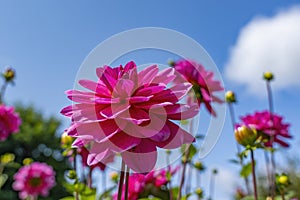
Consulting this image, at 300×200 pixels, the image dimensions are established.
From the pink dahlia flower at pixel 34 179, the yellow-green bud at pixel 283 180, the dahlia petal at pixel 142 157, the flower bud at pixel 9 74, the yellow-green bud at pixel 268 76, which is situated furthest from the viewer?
the pink dahlia flower at pixel 34 179

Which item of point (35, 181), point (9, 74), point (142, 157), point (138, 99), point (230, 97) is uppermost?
point (9, 74)

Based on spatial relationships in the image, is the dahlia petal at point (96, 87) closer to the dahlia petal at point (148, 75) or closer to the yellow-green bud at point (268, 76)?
the dahlia petal at point (148, 75)

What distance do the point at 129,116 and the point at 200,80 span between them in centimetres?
85

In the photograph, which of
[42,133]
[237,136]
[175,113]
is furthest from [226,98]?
[42,133]

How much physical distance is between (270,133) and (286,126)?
125 mm

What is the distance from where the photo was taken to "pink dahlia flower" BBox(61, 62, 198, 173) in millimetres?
626

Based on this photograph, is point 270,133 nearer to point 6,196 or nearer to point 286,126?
point 286,126

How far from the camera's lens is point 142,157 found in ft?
2.06

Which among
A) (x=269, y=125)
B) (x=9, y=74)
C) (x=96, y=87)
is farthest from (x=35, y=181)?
(x=96, y=87)

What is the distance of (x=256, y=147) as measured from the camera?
1.03 metres

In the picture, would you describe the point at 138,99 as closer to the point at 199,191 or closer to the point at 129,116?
the point at 129,116

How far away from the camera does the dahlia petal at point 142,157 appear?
2.03ft

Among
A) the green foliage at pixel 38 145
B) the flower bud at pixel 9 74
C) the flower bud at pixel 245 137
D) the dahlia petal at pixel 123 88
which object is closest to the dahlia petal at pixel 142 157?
the dahlia petal at pixel 123 88

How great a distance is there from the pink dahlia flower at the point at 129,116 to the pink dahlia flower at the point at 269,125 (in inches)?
31.8
